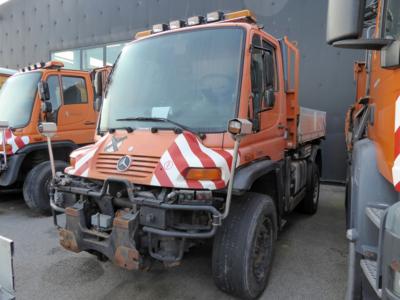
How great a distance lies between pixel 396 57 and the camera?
63.2 inches

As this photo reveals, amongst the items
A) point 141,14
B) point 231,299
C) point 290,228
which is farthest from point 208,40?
point 141,14

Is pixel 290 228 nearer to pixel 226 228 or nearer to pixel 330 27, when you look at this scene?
pixel 226 228

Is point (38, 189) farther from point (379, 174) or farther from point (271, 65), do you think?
point (379, 174)

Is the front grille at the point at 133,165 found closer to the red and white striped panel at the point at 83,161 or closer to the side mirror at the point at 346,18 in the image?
the red and white striped panel at the point at 83,161

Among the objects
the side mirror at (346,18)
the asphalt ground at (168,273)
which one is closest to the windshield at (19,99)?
the asphalt ground at (168,273)

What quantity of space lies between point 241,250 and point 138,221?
2.75 ft

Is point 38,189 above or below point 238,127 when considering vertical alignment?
below

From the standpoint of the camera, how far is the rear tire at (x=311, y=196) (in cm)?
514

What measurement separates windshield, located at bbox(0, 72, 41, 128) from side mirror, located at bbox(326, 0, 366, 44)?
16.4ft

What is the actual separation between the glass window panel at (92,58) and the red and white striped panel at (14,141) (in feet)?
Answer: 19.7

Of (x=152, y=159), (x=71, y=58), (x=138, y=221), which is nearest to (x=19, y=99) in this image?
(x=152, y=159)

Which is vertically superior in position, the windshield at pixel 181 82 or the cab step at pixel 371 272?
the windshield at pixel 181 82

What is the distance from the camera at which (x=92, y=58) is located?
35.7 feet

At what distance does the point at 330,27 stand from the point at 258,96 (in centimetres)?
132
